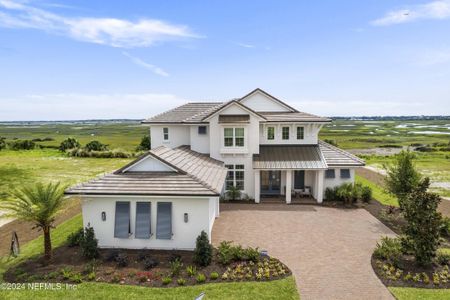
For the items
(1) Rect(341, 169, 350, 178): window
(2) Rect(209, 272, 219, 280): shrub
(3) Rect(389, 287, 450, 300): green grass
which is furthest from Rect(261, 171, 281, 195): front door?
(3) Rect(389, 287, 450, 300): green grass

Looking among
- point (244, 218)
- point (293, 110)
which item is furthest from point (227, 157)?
point (293, 110)

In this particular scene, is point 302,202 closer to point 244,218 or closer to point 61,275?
point 244,218

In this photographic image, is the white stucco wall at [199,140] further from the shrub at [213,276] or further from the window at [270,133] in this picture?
the shrub at [213,276]

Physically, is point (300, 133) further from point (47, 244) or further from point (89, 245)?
point (47, 244)

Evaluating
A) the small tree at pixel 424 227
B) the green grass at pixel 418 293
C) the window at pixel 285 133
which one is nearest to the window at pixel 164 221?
the green grass at pixel 418 293

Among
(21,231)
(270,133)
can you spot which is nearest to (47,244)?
(21,231)

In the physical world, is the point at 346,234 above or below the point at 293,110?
below
